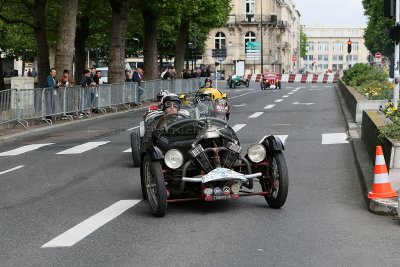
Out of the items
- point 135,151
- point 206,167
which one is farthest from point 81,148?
point 206,167

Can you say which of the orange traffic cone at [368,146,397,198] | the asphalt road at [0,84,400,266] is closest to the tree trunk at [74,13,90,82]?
the asphalt road at [0,84,400,266]

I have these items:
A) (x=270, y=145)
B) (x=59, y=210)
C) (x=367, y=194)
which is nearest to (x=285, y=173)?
(x=270, y=145)

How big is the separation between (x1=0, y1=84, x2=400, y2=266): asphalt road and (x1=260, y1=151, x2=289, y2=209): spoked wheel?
15 cm

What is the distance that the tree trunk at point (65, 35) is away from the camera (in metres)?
29.9

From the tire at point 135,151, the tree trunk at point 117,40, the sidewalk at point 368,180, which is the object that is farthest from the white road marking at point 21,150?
the tree trunk at point 117,40

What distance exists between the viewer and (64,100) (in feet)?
88.0

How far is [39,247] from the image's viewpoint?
24.7 feet

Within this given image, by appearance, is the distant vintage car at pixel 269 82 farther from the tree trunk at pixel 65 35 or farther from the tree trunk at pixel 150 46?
the tree trunk at pixel 65 35

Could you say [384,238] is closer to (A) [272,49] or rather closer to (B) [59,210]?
(B) [59,210]

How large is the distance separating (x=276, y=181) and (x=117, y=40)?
28.7m

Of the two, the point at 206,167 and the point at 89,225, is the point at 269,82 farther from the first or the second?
the point at 89,225

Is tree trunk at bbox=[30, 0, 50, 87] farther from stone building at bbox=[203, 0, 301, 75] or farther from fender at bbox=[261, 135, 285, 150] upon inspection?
stone building at bbox=[203, 0, 301, 75]

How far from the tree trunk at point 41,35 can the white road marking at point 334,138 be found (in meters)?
18.8

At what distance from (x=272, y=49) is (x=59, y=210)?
362ft
